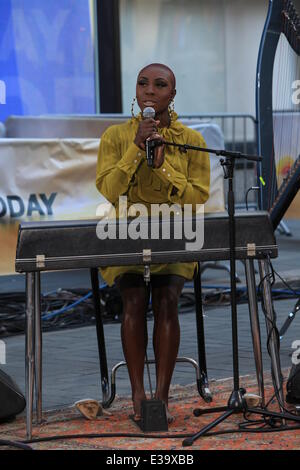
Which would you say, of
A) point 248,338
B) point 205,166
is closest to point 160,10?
point 248,338

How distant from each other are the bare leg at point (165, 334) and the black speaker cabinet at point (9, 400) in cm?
63

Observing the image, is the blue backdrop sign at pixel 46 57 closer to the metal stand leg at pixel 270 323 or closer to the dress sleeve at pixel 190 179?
the dress sleeve at pixel 190 179

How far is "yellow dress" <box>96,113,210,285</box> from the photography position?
4996 millimetres

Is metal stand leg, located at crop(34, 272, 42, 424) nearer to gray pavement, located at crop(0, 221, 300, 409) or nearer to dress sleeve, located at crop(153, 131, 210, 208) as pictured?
gray pavement, located at crop(0, 221, 300, 409)

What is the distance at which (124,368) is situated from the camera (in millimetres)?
6332

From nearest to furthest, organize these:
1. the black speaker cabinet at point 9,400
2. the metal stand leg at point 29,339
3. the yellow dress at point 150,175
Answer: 1. the metal stand leg at point 29,339
2. the black speaker cabinet at point 9,400
3. the yellow dress at point 150,175

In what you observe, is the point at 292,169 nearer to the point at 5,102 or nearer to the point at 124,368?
the point at 124,368

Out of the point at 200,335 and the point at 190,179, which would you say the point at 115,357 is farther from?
the point at 190,179

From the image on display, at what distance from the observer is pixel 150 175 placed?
5098 millimetres

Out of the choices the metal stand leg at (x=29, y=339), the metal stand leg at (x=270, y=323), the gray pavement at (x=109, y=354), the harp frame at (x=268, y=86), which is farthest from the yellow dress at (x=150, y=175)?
the harp frame at (x=268, y=86)

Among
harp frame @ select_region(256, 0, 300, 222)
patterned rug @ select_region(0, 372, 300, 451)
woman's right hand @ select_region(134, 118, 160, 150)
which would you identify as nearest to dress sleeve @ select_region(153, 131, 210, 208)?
woman's right hand @ select_region(134, 118, 160, 150)

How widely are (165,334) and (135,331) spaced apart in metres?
0.14

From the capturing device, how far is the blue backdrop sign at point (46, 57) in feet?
38.5
